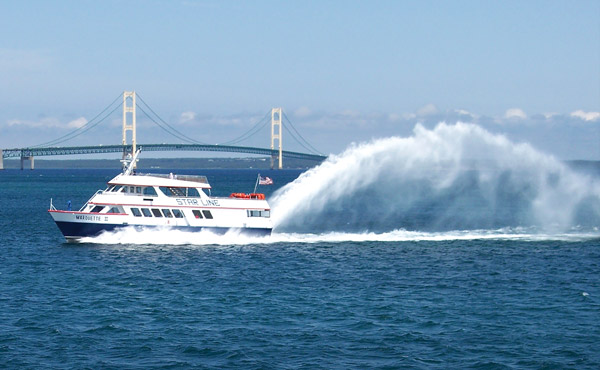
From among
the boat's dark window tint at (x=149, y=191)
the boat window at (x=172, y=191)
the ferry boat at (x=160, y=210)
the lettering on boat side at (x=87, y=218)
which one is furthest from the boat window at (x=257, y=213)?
the lettering on boat side at (x=87, y=218)

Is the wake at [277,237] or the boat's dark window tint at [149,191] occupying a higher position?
the boat's dark window tint at [149,191]

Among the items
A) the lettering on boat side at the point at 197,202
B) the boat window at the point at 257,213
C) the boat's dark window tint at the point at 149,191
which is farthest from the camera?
the boat window at the point at 257,213

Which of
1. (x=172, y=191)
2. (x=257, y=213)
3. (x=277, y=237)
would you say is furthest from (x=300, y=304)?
(x=172, y=191)

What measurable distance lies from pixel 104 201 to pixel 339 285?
2549 centimetres

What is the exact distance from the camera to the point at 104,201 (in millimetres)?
61844

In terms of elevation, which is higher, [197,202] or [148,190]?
[148,190]

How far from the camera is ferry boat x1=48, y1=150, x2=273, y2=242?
61.9 metres

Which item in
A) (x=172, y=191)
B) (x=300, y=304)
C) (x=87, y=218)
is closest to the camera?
(x=300, y=304)

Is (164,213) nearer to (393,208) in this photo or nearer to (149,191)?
(149,191)

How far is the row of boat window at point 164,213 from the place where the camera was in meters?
62.7

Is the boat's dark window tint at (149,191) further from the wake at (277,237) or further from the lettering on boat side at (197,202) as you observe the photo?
the wake at (277,237)

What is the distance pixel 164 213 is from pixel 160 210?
0.43 m

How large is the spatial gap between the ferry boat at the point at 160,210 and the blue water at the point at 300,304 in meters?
1.33

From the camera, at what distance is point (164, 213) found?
63.2 metres
